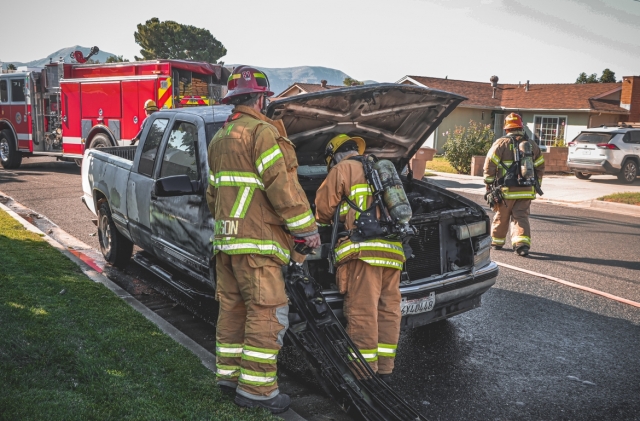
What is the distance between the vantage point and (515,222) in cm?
823

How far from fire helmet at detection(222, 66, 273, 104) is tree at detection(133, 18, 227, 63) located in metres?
62.0

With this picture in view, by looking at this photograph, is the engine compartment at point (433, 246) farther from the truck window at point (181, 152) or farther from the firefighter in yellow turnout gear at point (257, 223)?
the truck window at point (181, 152)

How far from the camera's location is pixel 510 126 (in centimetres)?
807

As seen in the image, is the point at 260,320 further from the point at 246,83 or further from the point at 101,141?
the point at 101,141

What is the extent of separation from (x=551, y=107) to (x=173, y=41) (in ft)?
157

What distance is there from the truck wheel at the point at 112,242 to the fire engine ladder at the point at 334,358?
350cm

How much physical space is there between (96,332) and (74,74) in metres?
13.8

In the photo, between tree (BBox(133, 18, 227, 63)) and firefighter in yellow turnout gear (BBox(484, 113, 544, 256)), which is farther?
tree (BBox(133, 18, 227, 63))

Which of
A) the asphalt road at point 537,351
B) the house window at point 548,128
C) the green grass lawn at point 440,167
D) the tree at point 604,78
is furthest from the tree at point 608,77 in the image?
the asphalt road at point 537,351

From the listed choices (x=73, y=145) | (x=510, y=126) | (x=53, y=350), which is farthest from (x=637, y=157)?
(x=53, y=350)

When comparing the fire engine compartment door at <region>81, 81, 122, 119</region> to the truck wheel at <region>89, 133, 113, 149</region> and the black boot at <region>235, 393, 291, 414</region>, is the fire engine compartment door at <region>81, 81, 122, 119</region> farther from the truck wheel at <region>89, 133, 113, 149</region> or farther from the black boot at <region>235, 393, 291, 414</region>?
the black boot at <region>235, 393, 291, 414</region>

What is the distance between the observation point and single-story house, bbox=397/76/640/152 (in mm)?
29984

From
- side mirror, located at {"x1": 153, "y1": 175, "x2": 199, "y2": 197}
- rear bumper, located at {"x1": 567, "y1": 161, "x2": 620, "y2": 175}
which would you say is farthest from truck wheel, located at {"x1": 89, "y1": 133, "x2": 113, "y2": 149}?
rear bumper, located at {"x1": 567, "y1": 161, "x2": 620, "y2": 175}

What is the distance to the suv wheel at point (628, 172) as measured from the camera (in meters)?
19.5
